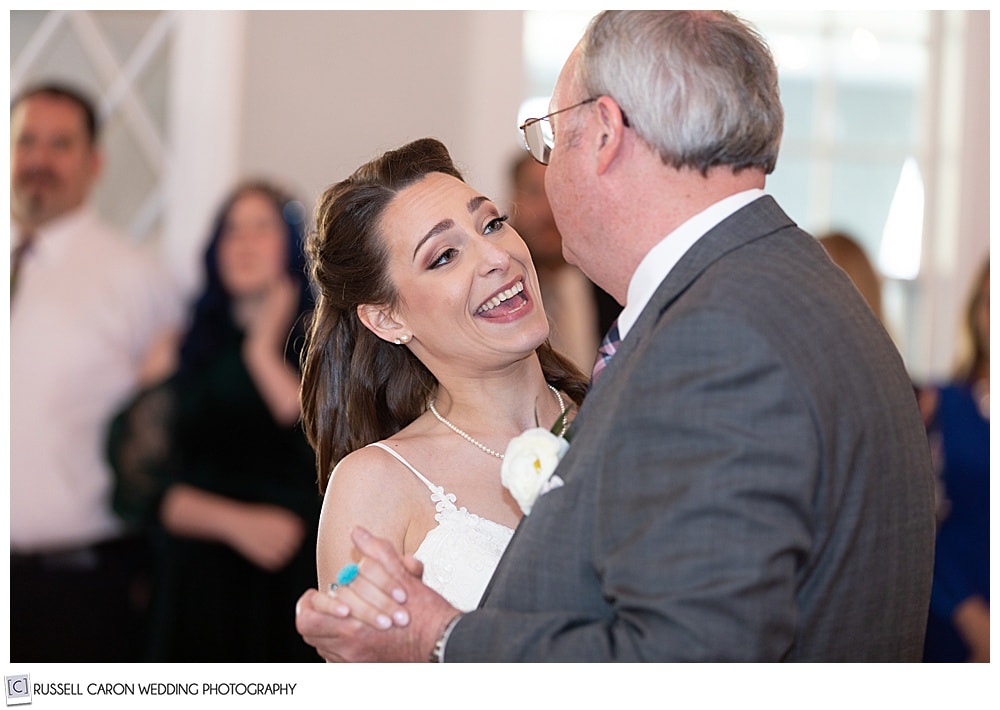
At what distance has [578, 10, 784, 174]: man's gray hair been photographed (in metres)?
1.53

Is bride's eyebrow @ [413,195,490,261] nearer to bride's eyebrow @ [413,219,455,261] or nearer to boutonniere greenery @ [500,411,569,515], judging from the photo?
bride's eyebrow @ [413,219,455,261]

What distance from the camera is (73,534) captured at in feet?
13.2

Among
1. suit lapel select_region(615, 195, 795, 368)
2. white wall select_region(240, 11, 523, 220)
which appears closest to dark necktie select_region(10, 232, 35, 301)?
white wall select_region(240, 11, 523, 220)

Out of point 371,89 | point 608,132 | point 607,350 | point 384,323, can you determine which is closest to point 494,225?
point 384,323

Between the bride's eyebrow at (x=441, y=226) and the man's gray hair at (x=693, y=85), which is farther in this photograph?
the bride's eyebrow at (x=441, y=226)

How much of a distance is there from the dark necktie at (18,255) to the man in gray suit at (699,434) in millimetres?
2892

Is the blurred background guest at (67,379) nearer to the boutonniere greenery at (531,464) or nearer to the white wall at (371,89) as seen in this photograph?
the white wall at (371,89)

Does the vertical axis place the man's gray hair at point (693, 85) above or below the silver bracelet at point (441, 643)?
above

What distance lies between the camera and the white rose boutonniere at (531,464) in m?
1.63

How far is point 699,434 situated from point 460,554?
2.74 feet

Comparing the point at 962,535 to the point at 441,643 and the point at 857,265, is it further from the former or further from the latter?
the point at 441,643

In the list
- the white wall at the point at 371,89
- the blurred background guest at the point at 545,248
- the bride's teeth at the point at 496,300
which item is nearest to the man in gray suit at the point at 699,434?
the bride's teeth at the point at 496,300

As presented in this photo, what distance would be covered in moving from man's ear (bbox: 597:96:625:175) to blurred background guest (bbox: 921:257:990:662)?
2628mm
